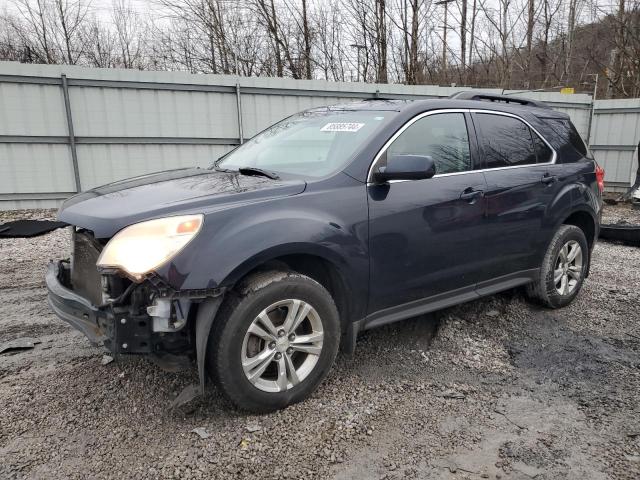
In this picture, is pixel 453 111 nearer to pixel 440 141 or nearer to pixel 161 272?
pixel 440 141

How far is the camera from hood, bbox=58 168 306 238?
245 cm

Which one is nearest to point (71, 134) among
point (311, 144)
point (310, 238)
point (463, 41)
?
point (311, 144)

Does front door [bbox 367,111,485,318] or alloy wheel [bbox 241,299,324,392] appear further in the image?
front door [bbox 367,111,485,318]

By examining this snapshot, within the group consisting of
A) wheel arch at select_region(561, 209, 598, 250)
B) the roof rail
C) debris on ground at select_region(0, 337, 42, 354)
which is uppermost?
the roof rail

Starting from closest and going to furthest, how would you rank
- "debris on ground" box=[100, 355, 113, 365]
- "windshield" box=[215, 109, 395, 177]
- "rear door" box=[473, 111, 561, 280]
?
"windshield" box=[215, 109, 395, 177], "debris on ground" box=[100, 355, 113, 365], "rear door" box=[473, 111, 561, 280]

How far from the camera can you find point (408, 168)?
9.37ft

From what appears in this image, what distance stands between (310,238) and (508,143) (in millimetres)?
2146

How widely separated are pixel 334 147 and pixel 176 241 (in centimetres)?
132

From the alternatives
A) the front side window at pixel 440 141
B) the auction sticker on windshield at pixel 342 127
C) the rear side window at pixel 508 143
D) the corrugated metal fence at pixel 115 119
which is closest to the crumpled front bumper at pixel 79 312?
the auction sticker on windshield at pixel 342 127

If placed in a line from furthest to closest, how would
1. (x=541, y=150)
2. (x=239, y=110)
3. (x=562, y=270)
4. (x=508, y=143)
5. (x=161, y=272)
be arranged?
(x=239, y=110)
(x=562, y=270)
(x=541, y=150)
(x=508, y=143)
(x=161, y=272)

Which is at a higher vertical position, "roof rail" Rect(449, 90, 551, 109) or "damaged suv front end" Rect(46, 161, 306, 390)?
"roof rail" Rect(449, 90, 551, 109)

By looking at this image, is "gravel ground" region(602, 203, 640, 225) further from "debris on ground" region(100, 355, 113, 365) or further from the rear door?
"debris on ground" region(100, 355, 113, 365)

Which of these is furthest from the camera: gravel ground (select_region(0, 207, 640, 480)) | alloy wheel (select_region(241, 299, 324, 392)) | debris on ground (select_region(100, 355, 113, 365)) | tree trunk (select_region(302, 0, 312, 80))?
tree trunk (select_region(302, 0, 312, 80))

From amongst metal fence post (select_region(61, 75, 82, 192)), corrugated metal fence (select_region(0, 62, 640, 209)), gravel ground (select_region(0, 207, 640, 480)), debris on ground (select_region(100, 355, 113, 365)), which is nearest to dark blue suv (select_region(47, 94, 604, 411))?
gravel ground (select_region(0, 207, 640, 480))
